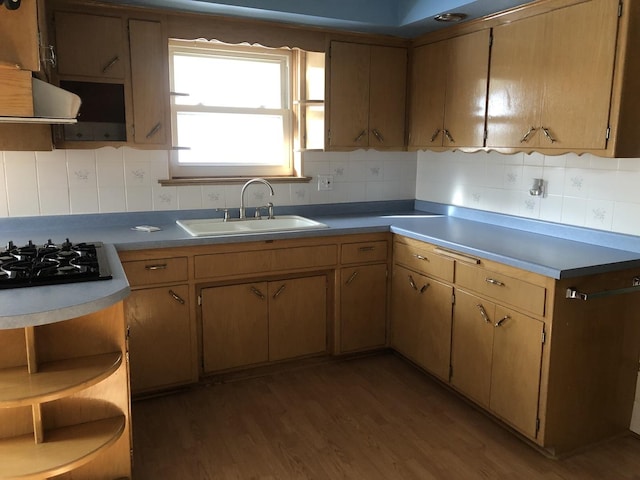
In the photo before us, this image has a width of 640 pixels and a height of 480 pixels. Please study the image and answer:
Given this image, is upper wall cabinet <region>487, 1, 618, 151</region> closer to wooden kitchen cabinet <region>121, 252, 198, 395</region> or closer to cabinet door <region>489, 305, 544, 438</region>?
cabinet door <region>489, 305, 544, 438</region>

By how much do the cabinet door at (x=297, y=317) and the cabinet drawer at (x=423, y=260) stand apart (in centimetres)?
49

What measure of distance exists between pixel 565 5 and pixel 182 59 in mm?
2143

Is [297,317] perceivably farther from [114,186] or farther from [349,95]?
[349,95]

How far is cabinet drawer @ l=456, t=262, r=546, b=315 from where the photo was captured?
7.41ft

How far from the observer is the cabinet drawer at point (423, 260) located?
2.80 meters

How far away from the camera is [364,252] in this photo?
3.22 meters

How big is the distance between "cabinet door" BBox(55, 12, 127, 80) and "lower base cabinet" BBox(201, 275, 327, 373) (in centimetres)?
128

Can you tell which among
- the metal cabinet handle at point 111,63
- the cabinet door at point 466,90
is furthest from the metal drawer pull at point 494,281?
the metal cabinet handle at point 111,63

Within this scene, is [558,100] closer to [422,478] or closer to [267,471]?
[422,478]

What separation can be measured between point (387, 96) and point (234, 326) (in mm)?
1807

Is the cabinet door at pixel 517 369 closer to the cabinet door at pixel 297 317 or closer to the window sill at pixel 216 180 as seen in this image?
the cabinet door at pixel 297 317

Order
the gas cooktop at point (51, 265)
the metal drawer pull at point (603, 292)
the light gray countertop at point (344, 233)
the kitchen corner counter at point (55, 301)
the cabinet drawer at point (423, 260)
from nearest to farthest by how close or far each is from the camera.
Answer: the kitchen corner counter at point (55, 301) → the light gray countertop at point (344, 233) → the gas cooktop at point (51, 265) → the metal drawer pull at point (603, 292) → the cabinet drawer at point (423, 260)

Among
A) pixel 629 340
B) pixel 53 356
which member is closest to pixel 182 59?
pixel 53 356

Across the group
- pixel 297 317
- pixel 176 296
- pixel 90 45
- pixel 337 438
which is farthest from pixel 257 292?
pixel 90 45
